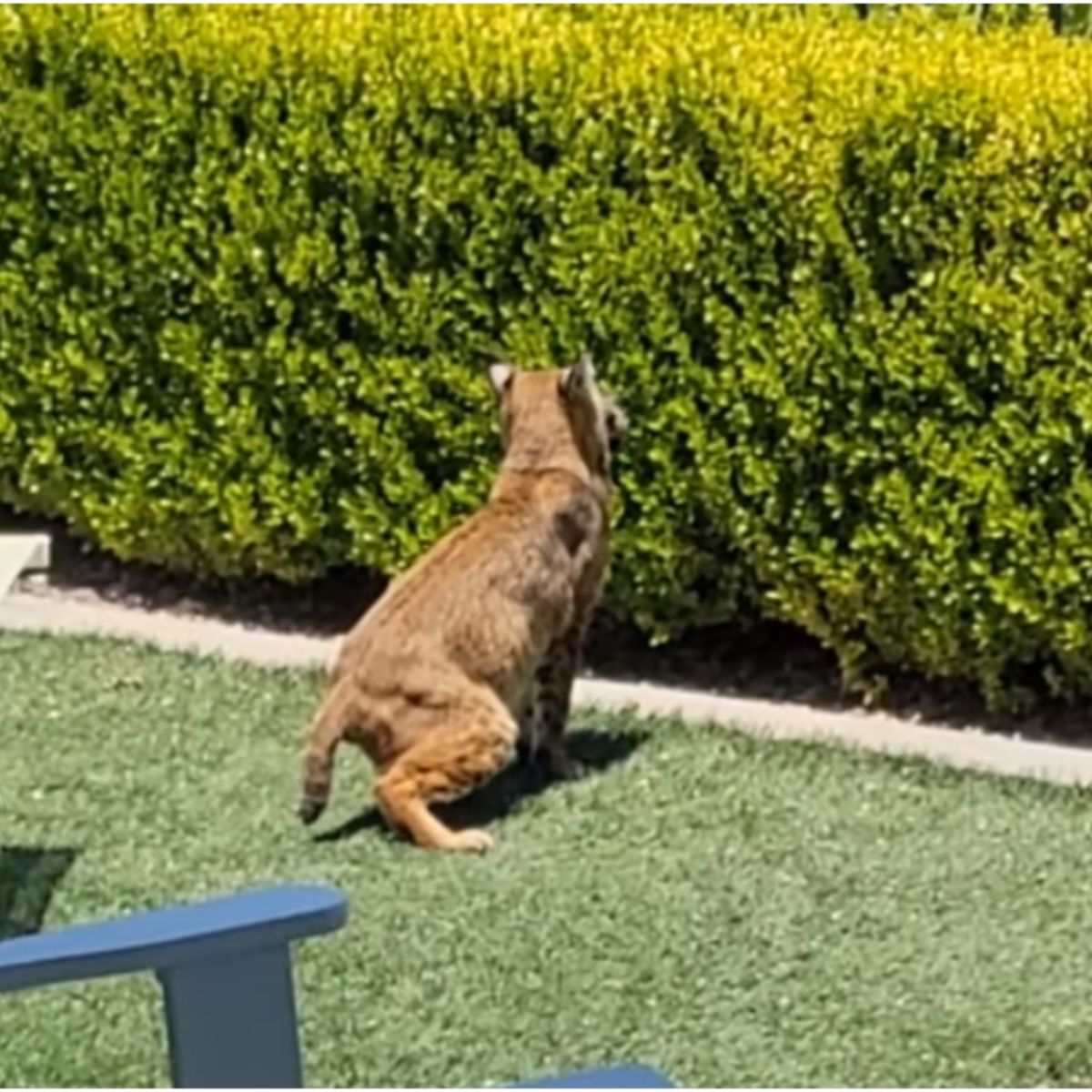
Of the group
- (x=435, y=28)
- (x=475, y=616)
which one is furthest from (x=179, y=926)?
(x=435, y=28)

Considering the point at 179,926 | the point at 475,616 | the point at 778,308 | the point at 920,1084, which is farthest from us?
the point at 778,308

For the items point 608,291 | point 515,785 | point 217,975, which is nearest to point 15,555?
point 515,785

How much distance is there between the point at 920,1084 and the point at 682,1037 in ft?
1.53

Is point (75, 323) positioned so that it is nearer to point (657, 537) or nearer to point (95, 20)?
point (95, 20)

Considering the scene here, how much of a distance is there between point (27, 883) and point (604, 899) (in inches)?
49.3

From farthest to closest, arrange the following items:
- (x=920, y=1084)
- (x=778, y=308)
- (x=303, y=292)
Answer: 1. (x=303, y=292)
2. (x=778, y=308)
3. (x=920, y=1084)

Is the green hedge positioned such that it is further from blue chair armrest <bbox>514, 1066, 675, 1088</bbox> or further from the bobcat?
blue chair armrest <bbox>514, 1066, 675, 1088</bbox>

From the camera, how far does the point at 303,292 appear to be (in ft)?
28.7

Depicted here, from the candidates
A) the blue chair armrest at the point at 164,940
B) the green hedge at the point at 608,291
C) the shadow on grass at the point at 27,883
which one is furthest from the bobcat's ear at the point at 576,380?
the blue chair armrest at the point at 164,940

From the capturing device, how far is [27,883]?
6688mm

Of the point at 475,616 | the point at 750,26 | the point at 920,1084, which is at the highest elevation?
the point at 750,26

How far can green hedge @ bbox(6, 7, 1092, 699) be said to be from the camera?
7668 millimetres

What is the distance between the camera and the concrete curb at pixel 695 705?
7.69 m

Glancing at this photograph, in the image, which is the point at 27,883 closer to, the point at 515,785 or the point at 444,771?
the point at 444,771
